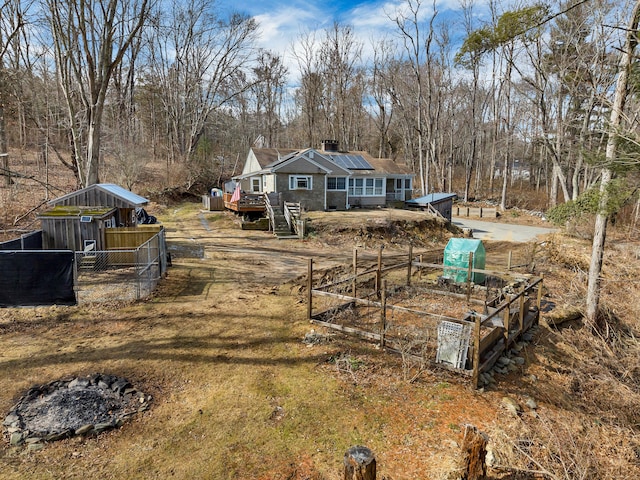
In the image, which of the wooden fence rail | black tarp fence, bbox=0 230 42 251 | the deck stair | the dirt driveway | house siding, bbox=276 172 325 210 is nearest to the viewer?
the dirt driveway

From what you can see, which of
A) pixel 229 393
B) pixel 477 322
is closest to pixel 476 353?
pixel 477 322

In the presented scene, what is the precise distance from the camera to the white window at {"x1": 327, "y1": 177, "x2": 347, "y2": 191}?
28138 millimetres

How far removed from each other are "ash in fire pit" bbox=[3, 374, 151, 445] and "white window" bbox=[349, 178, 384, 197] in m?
24.7

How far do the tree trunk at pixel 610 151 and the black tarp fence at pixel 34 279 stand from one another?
12.8 m

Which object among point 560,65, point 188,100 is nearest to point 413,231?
point 560,65

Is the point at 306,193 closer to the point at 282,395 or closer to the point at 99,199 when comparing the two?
the point at 99,199

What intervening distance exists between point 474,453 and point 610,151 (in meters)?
7.60

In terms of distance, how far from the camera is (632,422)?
291 inches

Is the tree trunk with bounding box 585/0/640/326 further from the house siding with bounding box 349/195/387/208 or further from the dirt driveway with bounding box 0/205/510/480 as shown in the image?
the house siding with bounding box 349/195/387/208

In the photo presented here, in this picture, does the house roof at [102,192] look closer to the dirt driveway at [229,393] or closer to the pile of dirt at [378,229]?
the dirt driveway at [229,393]

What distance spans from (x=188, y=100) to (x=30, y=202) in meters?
23.9

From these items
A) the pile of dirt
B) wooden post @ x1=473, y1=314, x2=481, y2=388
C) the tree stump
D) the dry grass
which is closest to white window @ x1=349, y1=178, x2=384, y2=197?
the pile of dirt

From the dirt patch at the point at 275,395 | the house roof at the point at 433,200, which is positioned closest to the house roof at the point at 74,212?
the dirt patch at the point at 275,395

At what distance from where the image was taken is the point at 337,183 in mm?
28328
